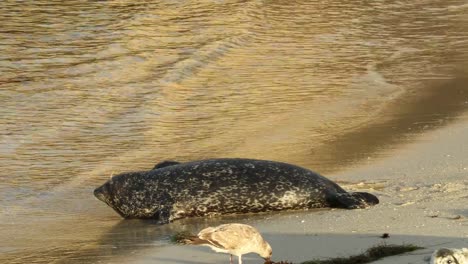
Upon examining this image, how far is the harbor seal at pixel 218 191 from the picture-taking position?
9.90m

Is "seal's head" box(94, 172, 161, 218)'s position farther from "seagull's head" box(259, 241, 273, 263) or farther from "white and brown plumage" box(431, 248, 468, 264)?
"white and brown plumage" box(431, 248, 468, 264)

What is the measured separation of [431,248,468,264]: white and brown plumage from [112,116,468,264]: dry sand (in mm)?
656

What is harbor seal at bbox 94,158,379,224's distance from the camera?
9.90m

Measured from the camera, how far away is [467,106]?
48.4 feet

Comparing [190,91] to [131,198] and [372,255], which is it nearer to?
[131,198]

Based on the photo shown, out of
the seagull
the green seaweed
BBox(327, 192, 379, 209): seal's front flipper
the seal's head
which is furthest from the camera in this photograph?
the seal's head

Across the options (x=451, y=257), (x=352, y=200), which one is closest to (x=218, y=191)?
(x=352, y=200)

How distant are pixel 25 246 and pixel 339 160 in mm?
3841

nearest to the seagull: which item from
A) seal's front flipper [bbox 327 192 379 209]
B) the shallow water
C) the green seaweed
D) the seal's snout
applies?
the green seaweed

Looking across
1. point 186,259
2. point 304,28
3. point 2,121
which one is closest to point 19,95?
point 2,121

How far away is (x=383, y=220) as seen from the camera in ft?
28.8

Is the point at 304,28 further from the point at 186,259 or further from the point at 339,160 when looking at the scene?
the point at 186,259

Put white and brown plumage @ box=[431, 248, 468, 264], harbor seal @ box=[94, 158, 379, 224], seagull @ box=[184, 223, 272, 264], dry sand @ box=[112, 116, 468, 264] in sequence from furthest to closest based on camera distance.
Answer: harbor seal @ box=[94, 158, 379, 224]
dry sand @ box=[112, 116, 468, 264]
seagull @ box=[184, 223, 272, 264]
white and brown plumage @ box=[431, 248, 468, 264]

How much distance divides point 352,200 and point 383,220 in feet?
2.15
